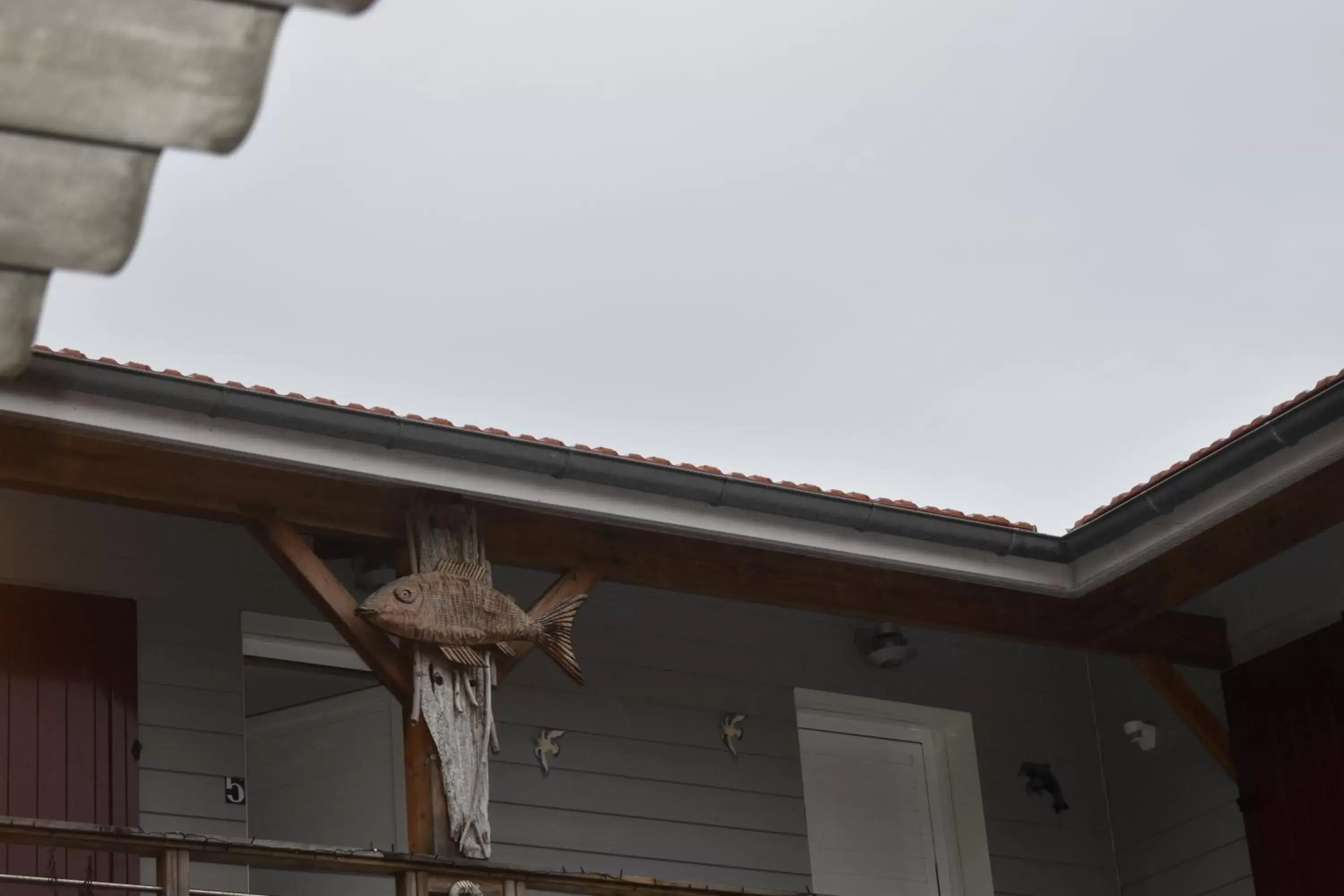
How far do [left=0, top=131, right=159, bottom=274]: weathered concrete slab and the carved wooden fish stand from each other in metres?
4.10

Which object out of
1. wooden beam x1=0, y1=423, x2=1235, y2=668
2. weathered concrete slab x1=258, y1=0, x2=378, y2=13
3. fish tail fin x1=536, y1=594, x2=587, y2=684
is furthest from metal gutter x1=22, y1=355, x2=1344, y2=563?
Answer: weathered concrete slab x1=258, y1=0, x2=378, y2=13

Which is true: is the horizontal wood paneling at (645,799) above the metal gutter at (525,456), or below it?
below

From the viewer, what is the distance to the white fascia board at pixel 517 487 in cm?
736

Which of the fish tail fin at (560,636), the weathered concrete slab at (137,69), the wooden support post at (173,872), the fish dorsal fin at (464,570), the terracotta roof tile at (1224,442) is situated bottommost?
the wooden support post at (173,872)

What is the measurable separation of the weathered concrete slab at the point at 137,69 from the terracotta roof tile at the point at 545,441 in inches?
144

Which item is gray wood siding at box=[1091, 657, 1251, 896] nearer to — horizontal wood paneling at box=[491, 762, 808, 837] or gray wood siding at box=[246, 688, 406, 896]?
horizontal wood paneling at box=[491, 762, 808, 837]

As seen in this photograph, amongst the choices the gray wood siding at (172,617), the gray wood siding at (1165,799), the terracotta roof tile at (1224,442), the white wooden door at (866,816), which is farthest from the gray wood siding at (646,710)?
the terracotta roof tile at (1224,442)

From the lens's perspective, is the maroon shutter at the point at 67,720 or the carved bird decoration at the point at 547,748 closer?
the maroon shutter at the point at 67,720

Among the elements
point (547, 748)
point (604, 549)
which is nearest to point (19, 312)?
point (604, 549)

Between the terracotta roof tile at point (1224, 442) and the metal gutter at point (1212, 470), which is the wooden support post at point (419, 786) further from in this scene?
the metal gutter at point (1212, 470)

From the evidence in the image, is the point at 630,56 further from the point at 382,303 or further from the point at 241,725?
the point at 241,725

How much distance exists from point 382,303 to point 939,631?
2807cm

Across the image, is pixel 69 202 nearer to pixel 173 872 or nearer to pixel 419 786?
pixel 173 872

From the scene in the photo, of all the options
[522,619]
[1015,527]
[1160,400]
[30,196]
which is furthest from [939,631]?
[1160,400]
